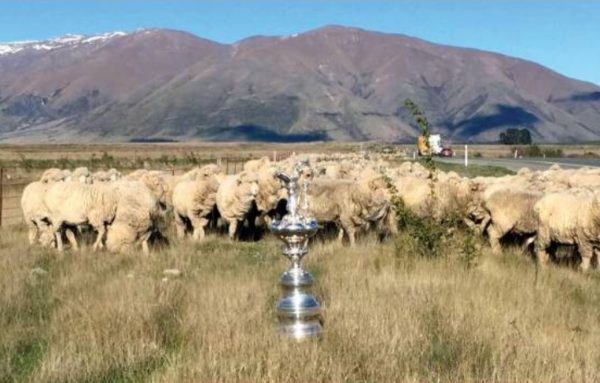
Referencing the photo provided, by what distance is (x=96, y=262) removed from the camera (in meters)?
13.4

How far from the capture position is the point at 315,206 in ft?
56.1

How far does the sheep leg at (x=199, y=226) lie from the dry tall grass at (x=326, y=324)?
4913 mm

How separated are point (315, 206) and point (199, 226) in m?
3.05

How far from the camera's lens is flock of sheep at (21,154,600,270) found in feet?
47.3

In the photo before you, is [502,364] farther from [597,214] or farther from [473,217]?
[473,217]

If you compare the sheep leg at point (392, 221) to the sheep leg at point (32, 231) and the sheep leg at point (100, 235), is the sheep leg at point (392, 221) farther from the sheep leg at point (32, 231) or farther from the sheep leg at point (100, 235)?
the sheep leg at point (32, 231)

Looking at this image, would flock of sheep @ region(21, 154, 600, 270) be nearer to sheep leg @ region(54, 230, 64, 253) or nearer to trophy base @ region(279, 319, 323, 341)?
sheep leg @ region(54, 230, 64, 253)

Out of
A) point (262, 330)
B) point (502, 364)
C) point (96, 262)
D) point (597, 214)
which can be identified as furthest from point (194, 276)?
point (597, 214)

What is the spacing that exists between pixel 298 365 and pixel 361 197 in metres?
10.5

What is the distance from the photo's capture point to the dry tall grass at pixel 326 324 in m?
6.98

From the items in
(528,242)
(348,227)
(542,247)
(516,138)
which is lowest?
(516,138)

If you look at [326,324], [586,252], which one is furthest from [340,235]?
[326,324]

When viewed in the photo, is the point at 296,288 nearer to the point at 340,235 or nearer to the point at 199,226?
the point at 340,235

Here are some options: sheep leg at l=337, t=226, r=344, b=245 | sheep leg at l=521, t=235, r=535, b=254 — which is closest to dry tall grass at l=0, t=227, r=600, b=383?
sheep leg at l=521, t=235, r=535, b=254
